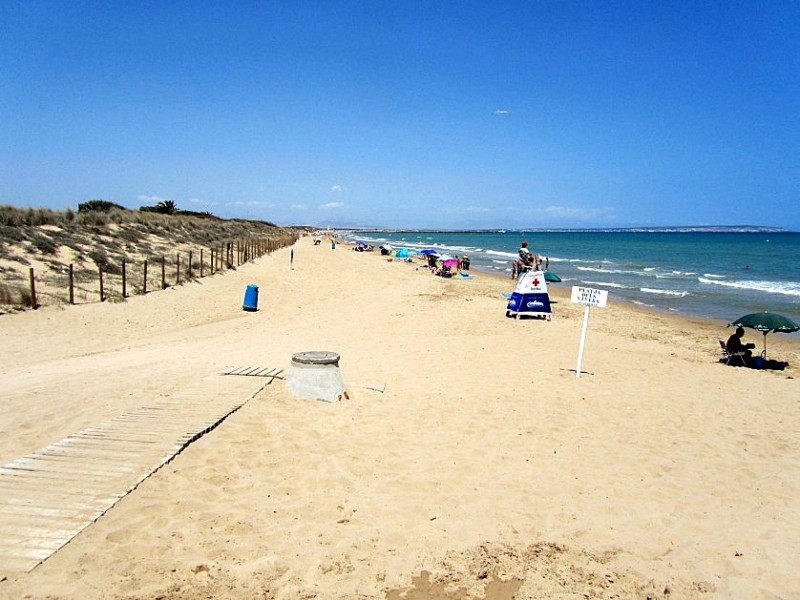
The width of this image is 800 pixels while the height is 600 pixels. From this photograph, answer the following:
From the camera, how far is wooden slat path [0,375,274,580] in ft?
11.8

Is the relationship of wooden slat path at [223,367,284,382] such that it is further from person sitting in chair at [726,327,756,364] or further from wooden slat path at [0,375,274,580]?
person sitting in chair at [726,327,756,364]

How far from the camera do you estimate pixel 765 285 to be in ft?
97.4

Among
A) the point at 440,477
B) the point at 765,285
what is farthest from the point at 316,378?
the point at 765,285

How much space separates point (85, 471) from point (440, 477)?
3.15 m

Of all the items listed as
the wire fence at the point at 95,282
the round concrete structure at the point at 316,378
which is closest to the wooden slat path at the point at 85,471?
the round concrete structure at the point at 316,378

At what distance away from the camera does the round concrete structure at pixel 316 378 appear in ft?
22.6

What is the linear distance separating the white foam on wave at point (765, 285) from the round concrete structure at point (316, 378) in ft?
90.0

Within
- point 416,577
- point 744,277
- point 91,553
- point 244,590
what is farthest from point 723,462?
point 744,277

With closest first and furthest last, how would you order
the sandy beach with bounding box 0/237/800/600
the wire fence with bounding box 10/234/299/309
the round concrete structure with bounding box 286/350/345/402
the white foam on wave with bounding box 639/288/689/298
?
the sandy beach with bounding box 0/237/800/600 < the round concrete structure with bounding box 286/350/345/402 < the wire fence with bounding box 10/234/299/309 < the white foam on wave with bounding box 639/288/689/298

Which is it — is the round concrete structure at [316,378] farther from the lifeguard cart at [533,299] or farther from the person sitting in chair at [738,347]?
the lifeguard cart at [533,299]

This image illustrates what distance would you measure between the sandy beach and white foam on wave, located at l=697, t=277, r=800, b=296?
19.5m

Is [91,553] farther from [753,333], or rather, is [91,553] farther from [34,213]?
[34,213]

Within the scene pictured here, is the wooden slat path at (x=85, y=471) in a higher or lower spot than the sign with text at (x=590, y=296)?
lower

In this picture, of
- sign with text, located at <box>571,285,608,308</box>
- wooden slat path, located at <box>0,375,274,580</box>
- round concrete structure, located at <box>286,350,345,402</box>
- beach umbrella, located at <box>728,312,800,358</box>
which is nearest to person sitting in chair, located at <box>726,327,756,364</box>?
beach umbrella, located at <box>728,312,800,358</box>
